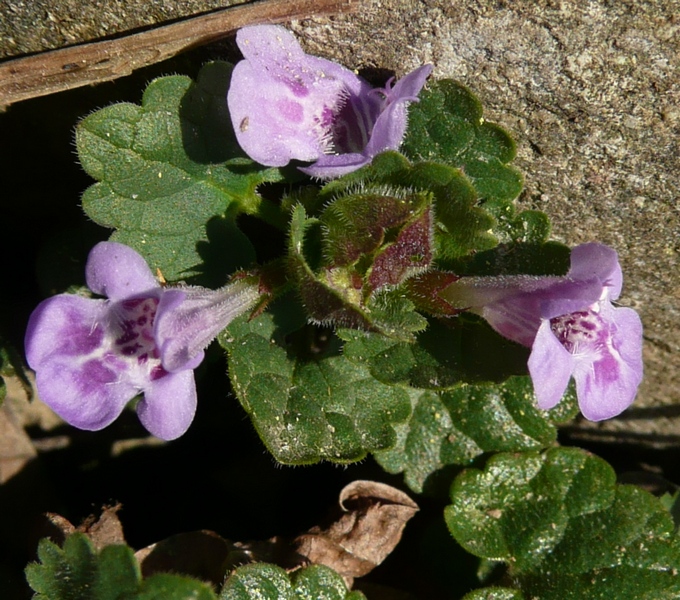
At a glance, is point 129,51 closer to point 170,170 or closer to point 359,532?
point 170,170

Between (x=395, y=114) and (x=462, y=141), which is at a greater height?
(x=395, y=114)

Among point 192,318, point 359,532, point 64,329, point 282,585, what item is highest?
point 192,318

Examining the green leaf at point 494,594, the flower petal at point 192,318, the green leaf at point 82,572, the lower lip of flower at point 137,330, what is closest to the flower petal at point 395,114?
the flower petal at point 192,318

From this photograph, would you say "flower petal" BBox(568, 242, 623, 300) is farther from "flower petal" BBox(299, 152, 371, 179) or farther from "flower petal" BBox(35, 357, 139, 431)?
"flower petal" BBox(35, 357, 139, 431)

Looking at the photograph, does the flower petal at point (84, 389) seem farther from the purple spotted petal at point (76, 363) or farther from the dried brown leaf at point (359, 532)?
the dried brown leaf at point (359, 532)

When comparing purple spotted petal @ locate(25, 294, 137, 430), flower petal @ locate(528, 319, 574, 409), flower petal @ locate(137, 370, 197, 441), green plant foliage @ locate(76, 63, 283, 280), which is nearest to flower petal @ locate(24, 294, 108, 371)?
purple spotted petal @ locate(25, 294, 137, 430)

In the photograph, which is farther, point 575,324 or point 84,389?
point 575,324

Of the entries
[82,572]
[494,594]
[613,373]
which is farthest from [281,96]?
[494,594]
